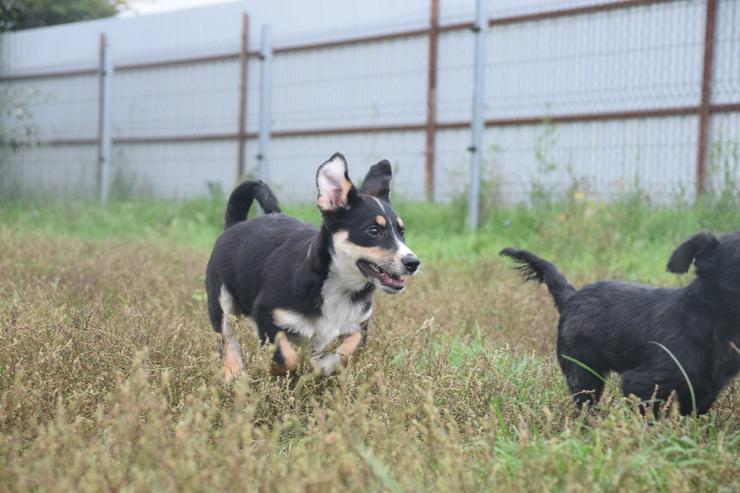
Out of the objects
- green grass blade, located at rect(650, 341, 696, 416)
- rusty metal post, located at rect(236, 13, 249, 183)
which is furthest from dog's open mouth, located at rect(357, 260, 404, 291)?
rusty metal post, located at rect(236, 13, 249, 183)

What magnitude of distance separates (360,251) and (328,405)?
707 mm

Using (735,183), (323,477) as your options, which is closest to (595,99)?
(735,183)

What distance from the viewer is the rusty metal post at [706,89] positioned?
35.4 feet

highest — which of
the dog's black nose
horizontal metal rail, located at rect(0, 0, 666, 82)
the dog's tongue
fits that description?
horizontal metal rail, located at rect(0, 0, 666, 82)

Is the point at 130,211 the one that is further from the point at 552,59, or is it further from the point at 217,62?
the point at 552,59

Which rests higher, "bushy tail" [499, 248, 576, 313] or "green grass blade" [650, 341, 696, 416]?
"bushy tail" [499, 248, 576, 313]

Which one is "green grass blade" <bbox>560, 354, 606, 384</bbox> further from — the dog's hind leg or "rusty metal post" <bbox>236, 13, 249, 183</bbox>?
"rusty metal post" <bbox>236, 13, 249, 183</bbox>

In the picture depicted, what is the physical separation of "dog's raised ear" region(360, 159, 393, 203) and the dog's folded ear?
1.65ft

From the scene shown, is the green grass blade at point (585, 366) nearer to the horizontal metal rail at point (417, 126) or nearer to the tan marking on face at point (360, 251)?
the tan marking on face at point (360, 251)

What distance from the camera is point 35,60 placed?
20188mm

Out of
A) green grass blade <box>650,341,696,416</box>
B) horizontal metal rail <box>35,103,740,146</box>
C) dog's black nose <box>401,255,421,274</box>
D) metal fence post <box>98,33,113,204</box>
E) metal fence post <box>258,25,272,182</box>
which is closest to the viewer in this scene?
green grass blade <box>650,341,696,416</box>

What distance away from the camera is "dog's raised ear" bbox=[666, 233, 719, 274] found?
3.70 m

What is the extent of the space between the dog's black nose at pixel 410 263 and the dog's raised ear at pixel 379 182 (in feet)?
2.67

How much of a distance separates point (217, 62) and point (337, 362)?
13.1 meters
